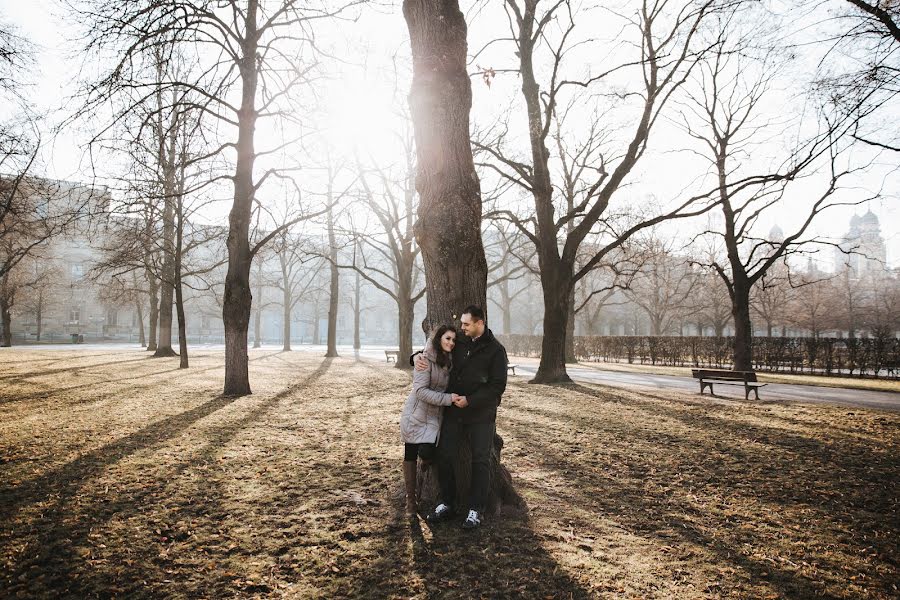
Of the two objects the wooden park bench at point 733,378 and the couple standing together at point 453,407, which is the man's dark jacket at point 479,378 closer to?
the couple standing together at point 453,407

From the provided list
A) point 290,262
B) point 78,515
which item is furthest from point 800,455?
point 290,262

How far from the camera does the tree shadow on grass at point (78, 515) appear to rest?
3074 mm

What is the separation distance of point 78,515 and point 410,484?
2807mm

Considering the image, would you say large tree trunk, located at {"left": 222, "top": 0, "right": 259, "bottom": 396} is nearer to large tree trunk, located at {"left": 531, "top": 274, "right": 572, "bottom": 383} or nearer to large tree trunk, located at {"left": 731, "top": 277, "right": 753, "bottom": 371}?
large tree trunk, located at {"left": 531, "top": 274, "right": 572, "bottom": 383}

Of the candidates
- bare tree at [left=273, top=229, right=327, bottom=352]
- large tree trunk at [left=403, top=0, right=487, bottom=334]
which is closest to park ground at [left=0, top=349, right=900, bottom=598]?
large tree trunk at [left=403, top=0, right=487, bottom=334]

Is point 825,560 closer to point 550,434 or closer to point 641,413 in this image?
point 550,434

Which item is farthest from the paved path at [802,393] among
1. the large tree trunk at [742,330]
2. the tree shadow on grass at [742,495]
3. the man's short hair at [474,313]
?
the man's short hair at [474,313]

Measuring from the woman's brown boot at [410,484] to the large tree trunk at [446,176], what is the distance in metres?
0.28

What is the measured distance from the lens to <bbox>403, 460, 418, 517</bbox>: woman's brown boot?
424 cm

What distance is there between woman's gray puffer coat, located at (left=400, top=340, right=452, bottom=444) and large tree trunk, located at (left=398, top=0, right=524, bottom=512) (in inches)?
23.4

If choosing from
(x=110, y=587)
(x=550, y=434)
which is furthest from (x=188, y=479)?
(x=550, y=434)

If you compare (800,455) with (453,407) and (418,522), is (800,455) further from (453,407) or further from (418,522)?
(418,522)

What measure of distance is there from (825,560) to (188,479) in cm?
576

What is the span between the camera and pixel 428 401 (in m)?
4.01
